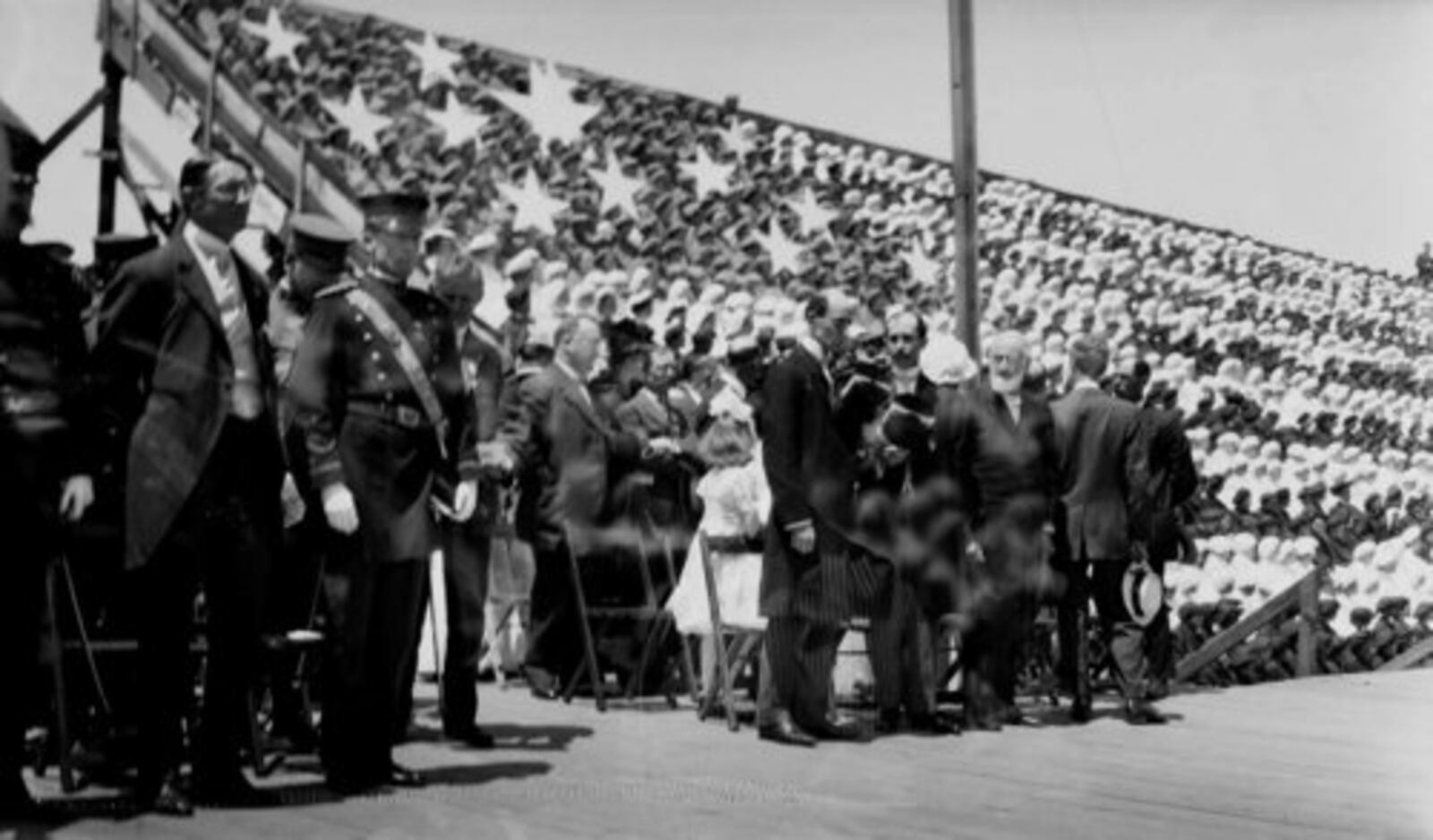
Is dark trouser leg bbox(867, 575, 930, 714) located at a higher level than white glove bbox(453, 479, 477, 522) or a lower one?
lower

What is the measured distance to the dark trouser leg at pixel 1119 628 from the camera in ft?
30.0

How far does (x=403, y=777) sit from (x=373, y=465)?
0.96m

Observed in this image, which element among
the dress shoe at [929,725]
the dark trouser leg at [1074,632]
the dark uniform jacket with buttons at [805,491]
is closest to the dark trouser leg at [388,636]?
the dark uniform jacket with buttons at [805,491]

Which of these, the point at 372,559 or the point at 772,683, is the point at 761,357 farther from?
the point at 372,559

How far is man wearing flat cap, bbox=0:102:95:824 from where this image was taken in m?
5.11

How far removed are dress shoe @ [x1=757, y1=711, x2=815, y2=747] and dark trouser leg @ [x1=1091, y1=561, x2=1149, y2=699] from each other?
210 cm

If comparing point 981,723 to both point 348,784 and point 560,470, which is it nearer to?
point 560,470

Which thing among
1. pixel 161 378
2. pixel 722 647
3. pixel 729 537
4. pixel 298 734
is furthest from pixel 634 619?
pixel 161 378

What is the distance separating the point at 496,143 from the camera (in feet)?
50.0

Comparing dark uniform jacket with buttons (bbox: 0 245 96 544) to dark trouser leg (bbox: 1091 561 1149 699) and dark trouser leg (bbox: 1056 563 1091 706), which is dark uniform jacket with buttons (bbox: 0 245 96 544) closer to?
dark trouser leg (bbox: 1056 563 1091 706)

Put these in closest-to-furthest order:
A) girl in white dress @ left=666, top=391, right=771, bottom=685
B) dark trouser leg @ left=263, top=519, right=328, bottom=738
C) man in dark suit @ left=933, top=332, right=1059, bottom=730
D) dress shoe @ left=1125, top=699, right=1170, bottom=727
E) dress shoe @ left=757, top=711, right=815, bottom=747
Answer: dark trouser leg @ left=263, top=519, right=328, bottom=738 → dress shoe @ left=757, top=711, right=815, bottom=747 → girl in white dress @ left=666, top=391, right=771, bottom=685 → man in dark suit @ left=933, top=332, right=1059, bottom=730 → dress shoe @ left=1125, top=699, right=1170, bottom=727

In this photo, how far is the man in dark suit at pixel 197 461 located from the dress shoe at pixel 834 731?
105 inches

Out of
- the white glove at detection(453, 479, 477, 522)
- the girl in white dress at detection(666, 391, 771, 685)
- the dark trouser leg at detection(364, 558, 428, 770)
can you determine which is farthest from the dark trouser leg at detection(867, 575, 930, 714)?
the dark trouser leg at detection(364, 558, 428, 770)

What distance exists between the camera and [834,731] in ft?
25.4
